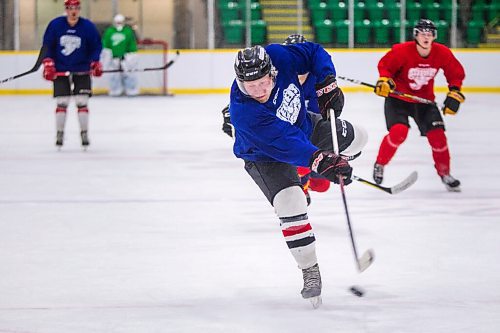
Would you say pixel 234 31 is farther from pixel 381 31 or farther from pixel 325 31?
pixel 381 31

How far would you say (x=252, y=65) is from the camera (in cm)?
315

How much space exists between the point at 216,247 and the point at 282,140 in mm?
1290

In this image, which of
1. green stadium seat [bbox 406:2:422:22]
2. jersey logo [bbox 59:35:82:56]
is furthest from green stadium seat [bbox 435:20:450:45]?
jersey logo [bbox 59:35:82:56]

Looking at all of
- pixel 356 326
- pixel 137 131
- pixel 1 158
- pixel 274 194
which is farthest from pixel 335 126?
pixel 137 131

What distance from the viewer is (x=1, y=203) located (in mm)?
5719

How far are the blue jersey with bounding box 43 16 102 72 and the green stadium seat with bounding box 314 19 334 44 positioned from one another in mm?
7506

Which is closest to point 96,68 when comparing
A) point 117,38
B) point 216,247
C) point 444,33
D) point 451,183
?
point 451,183

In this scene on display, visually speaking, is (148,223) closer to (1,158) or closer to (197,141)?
(1,158)

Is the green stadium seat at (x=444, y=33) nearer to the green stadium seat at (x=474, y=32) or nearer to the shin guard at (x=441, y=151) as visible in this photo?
the green stadium seat at (x=474, y=32)

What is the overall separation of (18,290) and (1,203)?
2179mm

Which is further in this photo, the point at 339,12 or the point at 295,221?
the point at 339,12

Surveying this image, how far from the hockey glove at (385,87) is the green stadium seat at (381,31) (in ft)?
31.1

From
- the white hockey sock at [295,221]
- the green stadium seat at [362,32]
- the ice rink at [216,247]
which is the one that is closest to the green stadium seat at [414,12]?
the green stadium seat at [362,32]

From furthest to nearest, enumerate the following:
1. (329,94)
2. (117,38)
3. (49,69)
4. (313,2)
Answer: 1. (313,2)
2. (117,38)
3. (49,69)
4. (329,94)
